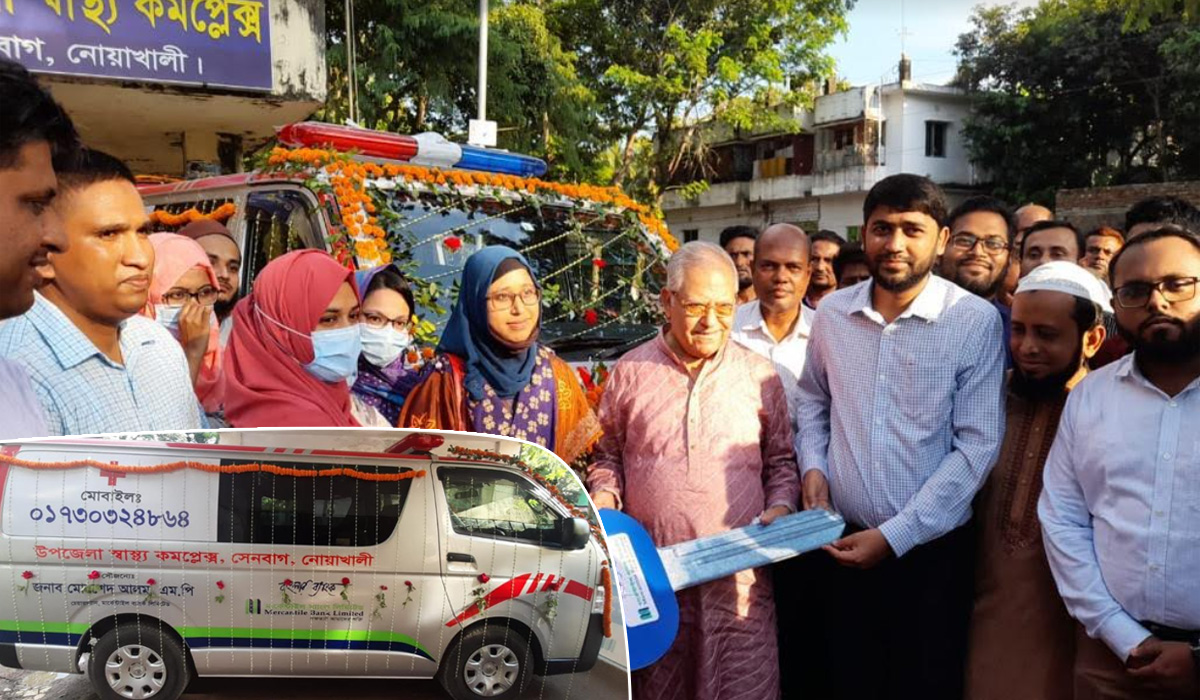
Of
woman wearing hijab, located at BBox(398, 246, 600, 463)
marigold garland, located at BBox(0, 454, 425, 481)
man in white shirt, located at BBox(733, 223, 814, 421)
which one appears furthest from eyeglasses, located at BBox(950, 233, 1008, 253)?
marigold garland, located at BBox(0, 454, 425, 481)

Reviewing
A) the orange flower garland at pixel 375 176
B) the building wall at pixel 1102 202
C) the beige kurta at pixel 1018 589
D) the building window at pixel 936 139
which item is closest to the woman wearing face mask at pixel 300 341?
the orange flower garland at pixel 375 176

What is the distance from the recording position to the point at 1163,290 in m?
2.10

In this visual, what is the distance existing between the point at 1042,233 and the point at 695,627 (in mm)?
2231

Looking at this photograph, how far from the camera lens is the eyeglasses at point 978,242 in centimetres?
350

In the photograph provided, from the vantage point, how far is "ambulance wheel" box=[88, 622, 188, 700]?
93cm

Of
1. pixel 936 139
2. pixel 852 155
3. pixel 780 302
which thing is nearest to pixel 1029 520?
pixel 780 302

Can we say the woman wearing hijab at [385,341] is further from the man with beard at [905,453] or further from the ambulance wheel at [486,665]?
the ambulance wheel at [486,665]

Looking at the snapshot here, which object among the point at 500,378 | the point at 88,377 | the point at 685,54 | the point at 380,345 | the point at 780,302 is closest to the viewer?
the point at 88,377

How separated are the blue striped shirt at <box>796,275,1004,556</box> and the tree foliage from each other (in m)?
18.7

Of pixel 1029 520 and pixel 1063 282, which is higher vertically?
pixel 1063 282

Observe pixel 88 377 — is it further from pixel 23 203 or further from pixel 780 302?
pixel 780 302

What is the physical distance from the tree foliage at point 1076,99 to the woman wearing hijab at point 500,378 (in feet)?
62.8

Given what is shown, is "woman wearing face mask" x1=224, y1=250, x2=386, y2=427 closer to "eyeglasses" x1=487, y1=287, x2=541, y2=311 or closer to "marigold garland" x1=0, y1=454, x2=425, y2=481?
"eyeglasses" x1=487, y1=287, x2=541, y2=311

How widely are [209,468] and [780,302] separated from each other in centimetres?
266
